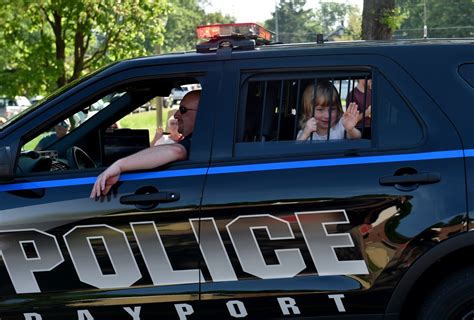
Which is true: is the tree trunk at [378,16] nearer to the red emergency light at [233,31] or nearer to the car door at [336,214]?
the red emergency light at [233,31]

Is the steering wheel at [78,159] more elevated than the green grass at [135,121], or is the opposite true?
the steering wheel at [78,159]

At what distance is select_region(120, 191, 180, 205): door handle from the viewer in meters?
3.28

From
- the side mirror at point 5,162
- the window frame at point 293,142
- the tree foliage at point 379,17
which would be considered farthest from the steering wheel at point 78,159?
the tree foliage at point 379,17

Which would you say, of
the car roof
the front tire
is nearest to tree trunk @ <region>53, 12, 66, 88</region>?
the car roof

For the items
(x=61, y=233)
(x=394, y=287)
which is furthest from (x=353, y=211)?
(x=61, y=233)

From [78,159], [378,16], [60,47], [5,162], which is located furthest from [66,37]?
[5,162]

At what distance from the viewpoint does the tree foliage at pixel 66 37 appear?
12836 millimetres

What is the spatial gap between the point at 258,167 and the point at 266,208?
217mm

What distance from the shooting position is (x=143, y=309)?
10.8 ft

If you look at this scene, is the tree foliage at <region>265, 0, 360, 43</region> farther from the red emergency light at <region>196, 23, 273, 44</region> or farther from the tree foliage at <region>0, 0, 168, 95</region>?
the red emergency light at <region>196, 23, 273, 44</region>

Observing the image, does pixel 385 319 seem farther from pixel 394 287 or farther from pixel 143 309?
pixel 143 309

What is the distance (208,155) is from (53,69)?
10.6m

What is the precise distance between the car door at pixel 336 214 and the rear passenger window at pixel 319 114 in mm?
11

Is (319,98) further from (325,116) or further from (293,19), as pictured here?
(293,19)
